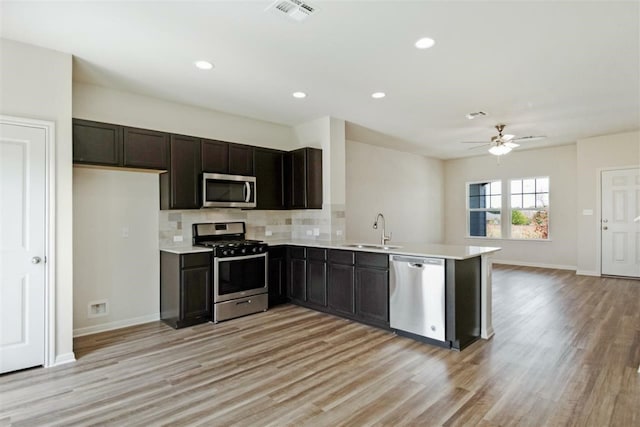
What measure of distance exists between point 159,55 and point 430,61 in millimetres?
2490

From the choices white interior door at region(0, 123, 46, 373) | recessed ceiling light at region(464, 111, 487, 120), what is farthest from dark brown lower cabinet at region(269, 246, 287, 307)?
recessed ceiling light at region(464, 111, 487, 120)

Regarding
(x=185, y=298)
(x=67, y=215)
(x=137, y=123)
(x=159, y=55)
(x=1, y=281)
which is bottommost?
(x=185, y=298)

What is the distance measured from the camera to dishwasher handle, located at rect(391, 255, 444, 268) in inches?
132

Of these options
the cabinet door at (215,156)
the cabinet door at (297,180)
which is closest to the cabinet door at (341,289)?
the cabinet door at (297,180)

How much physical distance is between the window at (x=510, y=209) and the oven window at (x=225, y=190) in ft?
21.3

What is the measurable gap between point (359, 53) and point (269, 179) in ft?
7.93

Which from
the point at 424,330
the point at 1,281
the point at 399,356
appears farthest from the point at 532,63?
the point at 1,281

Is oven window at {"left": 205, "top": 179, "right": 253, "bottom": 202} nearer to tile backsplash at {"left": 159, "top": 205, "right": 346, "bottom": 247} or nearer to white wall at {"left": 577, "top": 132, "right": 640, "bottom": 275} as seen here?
tile backsplash at {"left": 159, "top": 205, "right": 346, "bottom": 247}

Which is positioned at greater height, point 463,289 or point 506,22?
point 506,22

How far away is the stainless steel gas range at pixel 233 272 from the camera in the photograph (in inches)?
164

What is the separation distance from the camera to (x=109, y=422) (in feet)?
7.16

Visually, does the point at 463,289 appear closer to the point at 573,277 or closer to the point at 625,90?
the point at 625,90

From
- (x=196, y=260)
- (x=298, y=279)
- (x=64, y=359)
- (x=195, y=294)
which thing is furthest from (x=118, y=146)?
(x=298, y=279)

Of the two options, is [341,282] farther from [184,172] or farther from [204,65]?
[204,65]
